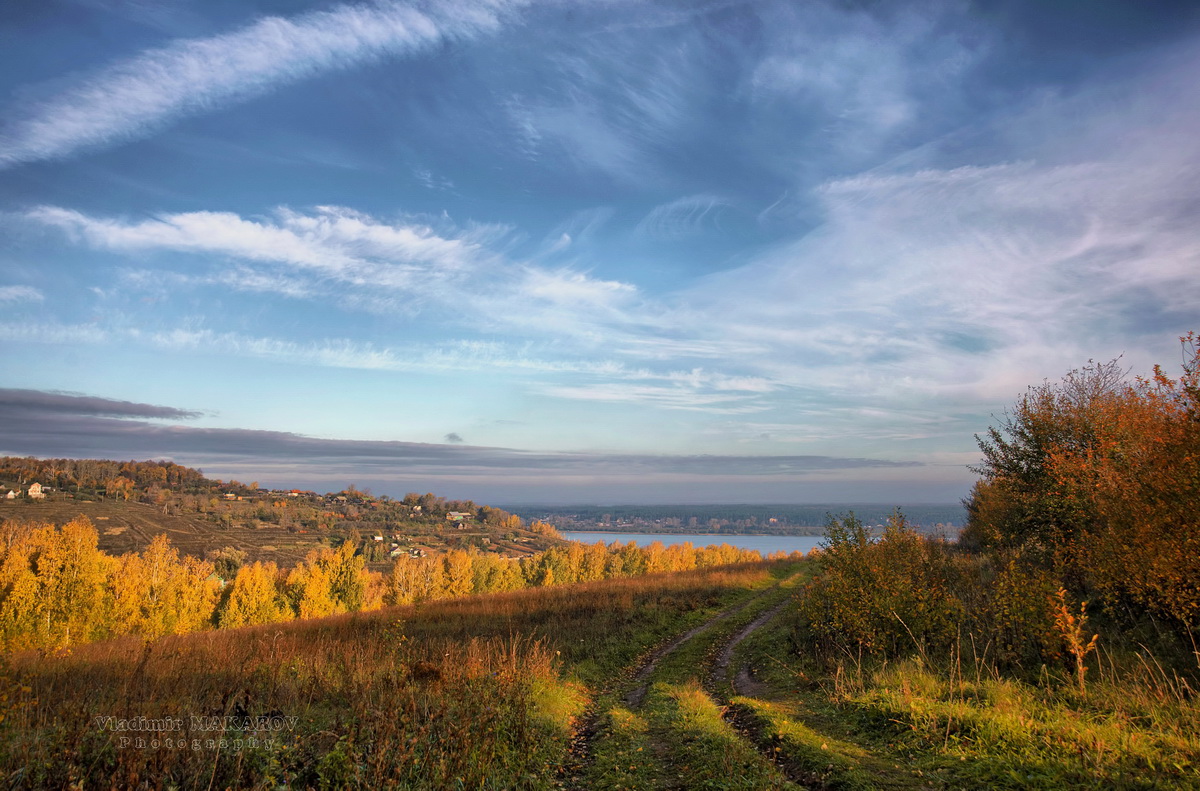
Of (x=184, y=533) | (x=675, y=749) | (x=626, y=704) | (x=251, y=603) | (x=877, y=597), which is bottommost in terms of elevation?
(x=184, y=533)

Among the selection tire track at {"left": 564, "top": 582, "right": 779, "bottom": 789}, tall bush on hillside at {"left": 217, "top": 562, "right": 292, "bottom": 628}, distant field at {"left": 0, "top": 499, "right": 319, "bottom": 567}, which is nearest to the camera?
tire track at {"left": 564, "top": 582, "right": 779, "bottom": 789}

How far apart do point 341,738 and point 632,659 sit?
42.4ft

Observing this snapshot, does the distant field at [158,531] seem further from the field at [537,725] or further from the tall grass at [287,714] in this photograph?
the field at [537,725]

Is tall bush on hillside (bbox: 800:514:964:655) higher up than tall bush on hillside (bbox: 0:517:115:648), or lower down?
higher up

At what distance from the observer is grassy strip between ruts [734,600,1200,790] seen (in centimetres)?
602

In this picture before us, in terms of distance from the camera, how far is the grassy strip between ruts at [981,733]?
602 cm

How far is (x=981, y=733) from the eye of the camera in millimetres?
7238

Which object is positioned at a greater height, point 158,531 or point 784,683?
point 784,683

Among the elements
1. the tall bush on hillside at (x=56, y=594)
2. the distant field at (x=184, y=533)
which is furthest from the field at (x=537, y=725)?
the distant field at (x=184, y=533)

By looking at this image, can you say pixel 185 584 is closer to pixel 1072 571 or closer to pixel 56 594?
pixel 56 594

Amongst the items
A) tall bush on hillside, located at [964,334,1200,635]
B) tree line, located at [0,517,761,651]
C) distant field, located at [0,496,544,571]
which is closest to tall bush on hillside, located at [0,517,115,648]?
tree line, located at [0,517,761,651]

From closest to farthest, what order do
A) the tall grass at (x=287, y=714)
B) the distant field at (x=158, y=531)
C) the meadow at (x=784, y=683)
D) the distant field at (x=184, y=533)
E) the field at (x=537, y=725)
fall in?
the tall grass at (x=287, y=714)
the field at (x=537, y=725)
the meadow at (x=784, y=683)
the distant field at (x=158, y=531)
the distant field at (x=184, y=533)

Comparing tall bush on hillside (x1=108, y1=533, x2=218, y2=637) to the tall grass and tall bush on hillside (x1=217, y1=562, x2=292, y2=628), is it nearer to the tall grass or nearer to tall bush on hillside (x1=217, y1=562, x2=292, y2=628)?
tall bush on hillside (x1=217, y1=562, x2=292, y2=628)

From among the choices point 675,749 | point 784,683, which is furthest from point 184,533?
point 675,749
